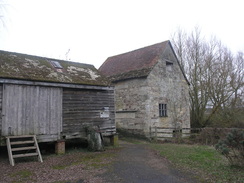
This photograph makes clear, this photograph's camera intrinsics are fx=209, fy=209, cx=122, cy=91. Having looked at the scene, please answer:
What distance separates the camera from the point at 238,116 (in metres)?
20.0

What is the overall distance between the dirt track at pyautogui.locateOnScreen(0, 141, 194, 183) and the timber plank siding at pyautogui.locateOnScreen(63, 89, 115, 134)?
6.65 ft

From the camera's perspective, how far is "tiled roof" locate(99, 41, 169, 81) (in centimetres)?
1658

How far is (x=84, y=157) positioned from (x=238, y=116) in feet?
54.8

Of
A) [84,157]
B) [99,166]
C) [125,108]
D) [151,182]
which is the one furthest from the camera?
[125,108]

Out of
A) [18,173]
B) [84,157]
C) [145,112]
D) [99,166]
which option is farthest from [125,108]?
[18,173]

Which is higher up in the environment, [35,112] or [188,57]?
[188,57]

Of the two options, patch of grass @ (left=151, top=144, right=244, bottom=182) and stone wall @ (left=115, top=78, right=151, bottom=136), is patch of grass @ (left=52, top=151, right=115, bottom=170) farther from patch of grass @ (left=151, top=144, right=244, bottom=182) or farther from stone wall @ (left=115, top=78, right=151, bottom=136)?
stone wall @ (left=115, top=78, right=151, bottom=136)

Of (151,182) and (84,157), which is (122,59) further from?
(151,182)

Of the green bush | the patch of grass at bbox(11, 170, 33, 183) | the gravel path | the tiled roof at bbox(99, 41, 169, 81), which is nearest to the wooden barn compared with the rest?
the patch of grass at bbox(11, 170, 33, 183)

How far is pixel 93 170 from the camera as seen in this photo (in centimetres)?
714

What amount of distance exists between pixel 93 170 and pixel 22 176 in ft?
7.28

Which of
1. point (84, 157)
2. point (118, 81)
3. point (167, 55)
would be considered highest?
point (167, 55)

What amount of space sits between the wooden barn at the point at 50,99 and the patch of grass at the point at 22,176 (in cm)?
240

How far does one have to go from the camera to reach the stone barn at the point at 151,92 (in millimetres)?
15891
